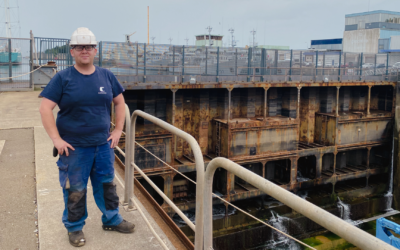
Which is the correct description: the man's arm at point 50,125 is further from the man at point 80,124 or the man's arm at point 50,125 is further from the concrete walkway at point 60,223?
the concrete walkway at point 60,223

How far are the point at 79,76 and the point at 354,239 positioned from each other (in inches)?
102

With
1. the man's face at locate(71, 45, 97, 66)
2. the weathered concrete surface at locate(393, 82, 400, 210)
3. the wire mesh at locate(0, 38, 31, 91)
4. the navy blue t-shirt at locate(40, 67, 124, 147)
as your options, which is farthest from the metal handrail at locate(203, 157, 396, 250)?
the weathered concrete surface at locate(393, 82, 400, 210)

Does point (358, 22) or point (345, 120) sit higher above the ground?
point (358, 22)

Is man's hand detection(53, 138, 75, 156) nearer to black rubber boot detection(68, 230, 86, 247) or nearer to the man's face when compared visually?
the man's face

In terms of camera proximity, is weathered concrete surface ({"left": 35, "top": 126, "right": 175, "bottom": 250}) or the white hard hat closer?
the white hard hat

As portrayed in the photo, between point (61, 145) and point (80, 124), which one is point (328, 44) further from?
point (61, 145)

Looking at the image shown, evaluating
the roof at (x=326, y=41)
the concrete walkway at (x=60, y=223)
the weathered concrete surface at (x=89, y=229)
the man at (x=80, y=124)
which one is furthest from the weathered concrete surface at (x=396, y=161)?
the roof at (x=326, y=41)

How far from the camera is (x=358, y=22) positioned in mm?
64375

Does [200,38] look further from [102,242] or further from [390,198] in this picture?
[102,242]

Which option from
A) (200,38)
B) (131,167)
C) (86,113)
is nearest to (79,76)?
(86,113)

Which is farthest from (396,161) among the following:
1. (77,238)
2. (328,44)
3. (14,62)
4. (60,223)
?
(328,44)

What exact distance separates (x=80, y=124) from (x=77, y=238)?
3.58 feet

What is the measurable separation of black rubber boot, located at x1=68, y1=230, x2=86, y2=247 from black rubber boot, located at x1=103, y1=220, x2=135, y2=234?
319mm

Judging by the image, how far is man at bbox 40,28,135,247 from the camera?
10.5 ft
